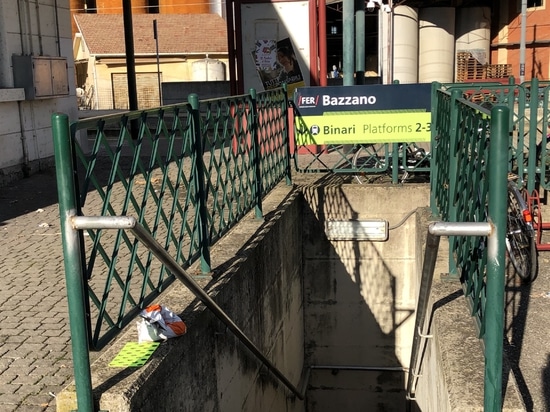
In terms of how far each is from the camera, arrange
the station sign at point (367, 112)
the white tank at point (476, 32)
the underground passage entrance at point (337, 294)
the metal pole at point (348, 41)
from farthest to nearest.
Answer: the white tank at point (476, 32), the metal pole at point (348, 41), the station sign at point (367, 112), the underground passage entrance at point (337, 294)

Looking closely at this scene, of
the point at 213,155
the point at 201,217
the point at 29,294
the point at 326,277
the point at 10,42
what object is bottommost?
the point at 326,277

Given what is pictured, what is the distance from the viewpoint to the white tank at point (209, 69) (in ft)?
121

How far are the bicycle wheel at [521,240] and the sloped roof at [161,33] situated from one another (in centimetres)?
3339

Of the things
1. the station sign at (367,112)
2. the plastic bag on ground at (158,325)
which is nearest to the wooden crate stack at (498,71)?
the station sign at (367,112)

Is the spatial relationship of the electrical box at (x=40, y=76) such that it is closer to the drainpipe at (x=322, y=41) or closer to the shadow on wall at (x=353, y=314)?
the drainpipe at (x=322, y=41)

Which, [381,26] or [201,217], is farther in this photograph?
[381,26]

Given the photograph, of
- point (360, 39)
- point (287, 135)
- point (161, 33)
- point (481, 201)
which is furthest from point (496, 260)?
point (161, 33)

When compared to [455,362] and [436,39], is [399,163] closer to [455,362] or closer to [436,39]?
[455,362]

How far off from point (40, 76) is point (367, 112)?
520 centimetres

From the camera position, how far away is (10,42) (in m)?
10.3

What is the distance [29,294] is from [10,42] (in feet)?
19.9

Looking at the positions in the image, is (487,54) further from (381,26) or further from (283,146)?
(283,146)

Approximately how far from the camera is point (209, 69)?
37.0 metres

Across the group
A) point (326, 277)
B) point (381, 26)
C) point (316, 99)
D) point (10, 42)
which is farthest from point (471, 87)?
point (381, 26)
